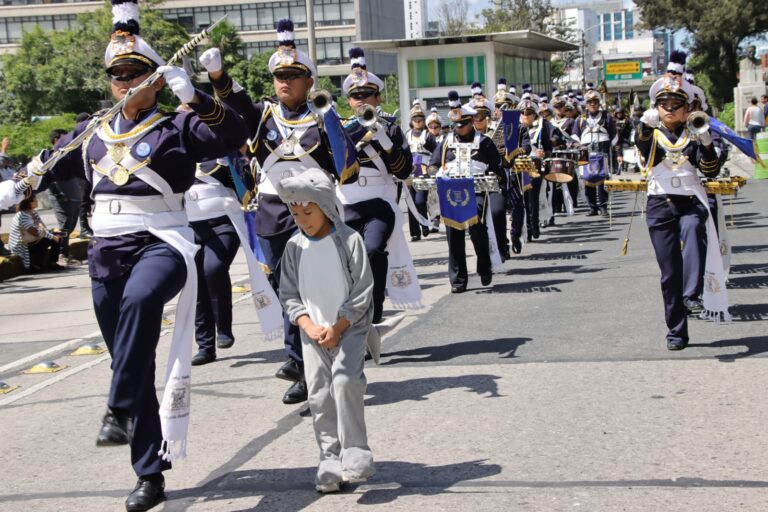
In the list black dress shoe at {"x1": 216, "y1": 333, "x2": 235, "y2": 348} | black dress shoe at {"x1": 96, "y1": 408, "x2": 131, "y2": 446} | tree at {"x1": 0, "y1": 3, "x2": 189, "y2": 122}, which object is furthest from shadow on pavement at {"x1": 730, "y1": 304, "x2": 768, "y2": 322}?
tree at {"x1": 0, "y1": 3, "x2": 189, "y2": 122}

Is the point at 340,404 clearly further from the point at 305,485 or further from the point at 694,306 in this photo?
the point at 694,306

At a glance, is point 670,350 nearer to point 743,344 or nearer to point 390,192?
point 743,344

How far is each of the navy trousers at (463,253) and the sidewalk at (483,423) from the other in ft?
4.04

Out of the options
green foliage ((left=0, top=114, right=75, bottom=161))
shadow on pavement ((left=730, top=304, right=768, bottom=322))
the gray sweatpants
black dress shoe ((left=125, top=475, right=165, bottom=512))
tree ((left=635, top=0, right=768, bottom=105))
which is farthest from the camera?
tree ((left=635, top=0, right=768, bottom=105))

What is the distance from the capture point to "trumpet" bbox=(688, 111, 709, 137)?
8594 mm

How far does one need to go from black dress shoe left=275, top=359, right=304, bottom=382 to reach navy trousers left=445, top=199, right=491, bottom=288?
4.75m

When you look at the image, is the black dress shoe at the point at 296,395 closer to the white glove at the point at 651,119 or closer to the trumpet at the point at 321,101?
the trumpet at the point at 321,101

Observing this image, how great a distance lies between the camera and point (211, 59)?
5949mm

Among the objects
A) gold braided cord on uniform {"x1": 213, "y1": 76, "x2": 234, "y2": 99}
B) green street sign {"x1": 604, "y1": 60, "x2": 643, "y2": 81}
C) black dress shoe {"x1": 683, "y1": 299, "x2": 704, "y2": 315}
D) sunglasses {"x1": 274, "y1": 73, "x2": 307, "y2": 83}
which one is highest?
green street sign {"x1": 604, "y1": 60, "x2": 643, "y2": 81}

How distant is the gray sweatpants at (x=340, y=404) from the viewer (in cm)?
546

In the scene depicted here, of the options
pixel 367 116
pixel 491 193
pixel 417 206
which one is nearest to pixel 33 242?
pixel 417 206

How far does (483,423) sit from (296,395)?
1343 millimetres

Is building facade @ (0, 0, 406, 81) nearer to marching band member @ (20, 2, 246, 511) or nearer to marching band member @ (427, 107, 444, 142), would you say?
marching band member @ (427, 107, 444, 142)

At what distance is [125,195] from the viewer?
567 cm
